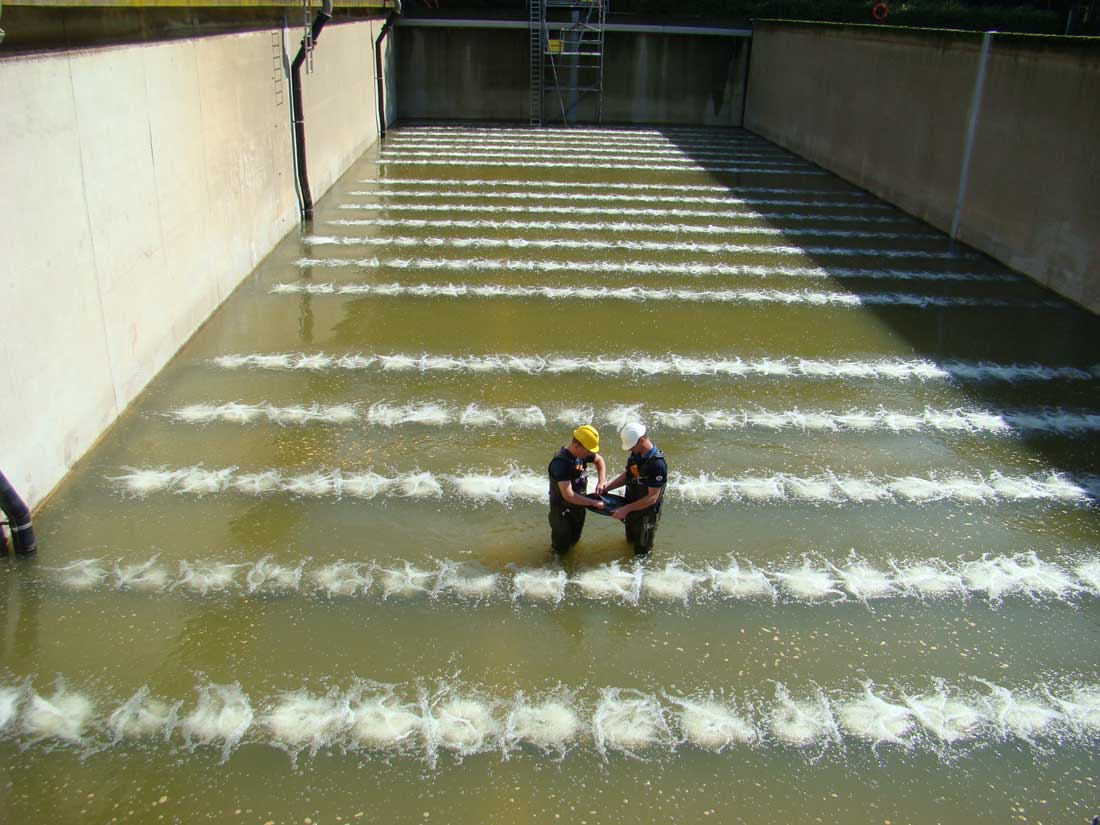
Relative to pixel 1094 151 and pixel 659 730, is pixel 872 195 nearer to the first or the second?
pixel 1094 151

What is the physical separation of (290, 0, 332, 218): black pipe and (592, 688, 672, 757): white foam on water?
10.3m

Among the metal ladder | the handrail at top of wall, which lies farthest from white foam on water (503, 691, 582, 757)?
the handrail at top of wall

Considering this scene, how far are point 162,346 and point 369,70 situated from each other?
41.9 feet

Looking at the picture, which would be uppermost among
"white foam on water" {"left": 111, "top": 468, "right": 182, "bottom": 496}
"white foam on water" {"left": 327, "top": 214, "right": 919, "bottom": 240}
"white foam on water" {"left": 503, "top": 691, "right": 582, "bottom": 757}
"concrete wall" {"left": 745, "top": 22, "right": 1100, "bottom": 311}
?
"concrete wall" {"left": 745, "top": 22, "right": 1100, "bottom": 311}

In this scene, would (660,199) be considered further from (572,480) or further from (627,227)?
(572,480)

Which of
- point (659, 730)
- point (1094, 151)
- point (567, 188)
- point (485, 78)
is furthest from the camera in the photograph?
point (485, 78)

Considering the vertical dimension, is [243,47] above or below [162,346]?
above

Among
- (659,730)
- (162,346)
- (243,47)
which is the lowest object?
(659,730)

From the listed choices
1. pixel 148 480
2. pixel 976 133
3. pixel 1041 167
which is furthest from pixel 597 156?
pixel 148 480

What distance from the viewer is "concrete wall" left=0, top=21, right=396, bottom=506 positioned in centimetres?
564

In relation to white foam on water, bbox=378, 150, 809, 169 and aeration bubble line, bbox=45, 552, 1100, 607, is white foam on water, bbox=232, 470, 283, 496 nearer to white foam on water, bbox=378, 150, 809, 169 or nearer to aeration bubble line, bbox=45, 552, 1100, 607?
aeration bubble line, bbox=45, 552, 1100, 607

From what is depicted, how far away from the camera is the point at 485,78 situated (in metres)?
23.4

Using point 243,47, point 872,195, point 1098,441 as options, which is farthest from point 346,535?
point 872,195

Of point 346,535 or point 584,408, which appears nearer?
point 346,535
